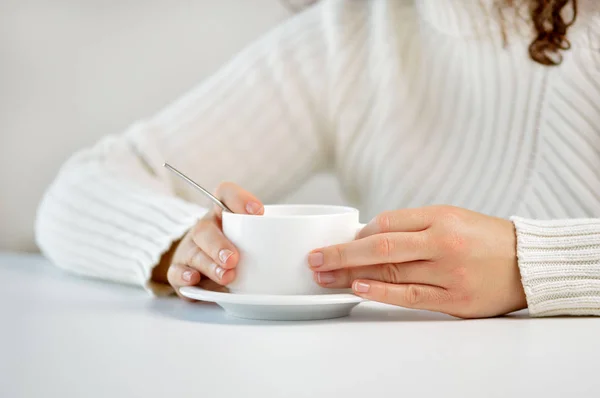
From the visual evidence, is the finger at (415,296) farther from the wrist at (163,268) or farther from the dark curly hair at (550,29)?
the dark curly hair at (550,29)

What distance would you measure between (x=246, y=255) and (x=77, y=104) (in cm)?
105

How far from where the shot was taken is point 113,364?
0.61 m

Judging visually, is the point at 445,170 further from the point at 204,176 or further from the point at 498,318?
the point at 498,318

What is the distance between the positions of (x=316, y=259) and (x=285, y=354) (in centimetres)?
14

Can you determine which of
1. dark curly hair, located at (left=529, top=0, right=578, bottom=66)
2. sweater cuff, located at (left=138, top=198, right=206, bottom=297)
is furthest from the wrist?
dark curly hair, located at (left=529, top=0, right=578, bottom=66)

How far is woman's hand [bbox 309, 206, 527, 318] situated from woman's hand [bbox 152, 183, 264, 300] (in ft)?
0.30

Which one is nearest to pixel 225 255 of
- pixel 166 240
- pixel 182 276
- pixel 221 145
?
pixel 182 276

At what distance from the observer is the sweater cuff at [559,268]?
31.0 inches

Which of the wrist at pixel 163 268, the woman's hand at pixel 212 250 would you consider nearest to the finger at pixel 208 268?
the woman's hand at pixel 212 250

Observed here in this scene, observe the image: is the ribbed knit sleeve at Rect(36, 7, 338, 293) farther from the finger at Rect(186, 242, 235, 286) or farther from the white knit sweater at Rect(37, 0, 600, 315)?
the finger at Rect(186, 242, 235, 286)

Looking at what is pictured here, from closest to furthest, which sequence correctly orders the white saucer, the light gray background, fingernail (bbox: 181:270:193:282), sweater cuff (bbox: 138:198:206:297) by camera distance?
the white saucer < fingernail (bbox: 181:270:193:282) < sweater cuff (bbox: 138:198:206:297) < the light gray background

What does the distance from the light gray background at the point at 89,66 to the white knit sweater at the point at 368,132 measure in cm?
30

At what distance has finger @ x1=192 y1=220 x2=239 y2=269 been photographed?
0.77 m

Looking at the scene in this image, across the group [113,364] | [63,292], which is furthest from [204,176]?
[113,364]
